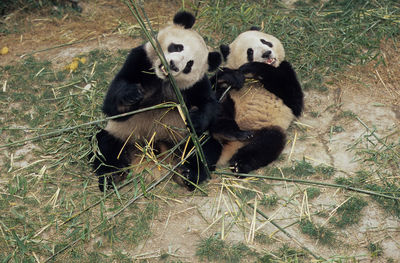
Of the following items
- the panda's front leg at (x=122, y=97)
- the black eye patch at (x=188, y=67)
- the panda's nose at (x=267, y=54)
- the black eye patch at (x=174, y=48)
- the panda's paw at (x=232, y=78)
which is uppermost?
the black eye patch at (x=174, y=48)

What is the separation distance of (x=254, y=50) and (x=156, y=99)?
1.30m

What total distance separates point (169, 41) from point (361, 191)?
2059 mm

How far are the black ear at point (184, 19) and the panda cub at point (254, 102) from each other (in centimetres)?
75

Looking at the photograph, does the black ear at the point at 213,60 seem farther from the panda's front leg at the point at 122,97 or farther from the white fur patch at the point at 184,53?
the panda's front leg at the point at 122,97

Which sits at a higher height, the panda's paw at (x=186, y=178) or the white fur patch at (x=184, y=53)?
the white fur patch at (x=184, y=53)

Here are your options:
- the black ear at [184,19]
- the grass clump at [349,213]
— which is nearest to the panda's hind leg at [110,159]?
the black ear at [184,19]

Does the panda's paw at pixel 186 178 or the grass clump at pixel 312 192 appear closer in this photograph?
the grass clump at pixel 312 192

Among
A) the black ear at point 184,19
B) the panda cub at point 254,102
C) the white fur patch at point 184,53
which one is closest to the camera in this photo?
the white fur patch at point 184,53

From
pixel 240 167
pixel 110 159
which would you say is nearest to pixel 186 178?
pixel 240 167

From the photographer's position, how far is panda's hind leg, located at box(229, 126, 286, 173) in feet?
14.6

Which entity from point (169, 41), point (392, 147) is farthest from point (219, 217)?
point (392, 147)

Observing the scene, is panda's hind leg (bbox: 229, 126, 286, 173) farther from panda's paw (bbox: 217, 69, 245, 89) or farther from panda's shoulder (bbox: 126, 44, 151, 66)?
panda's shoulder (bbox: 126, 44, 151, 66)

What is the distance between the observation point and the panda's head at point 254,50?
507 centimetres

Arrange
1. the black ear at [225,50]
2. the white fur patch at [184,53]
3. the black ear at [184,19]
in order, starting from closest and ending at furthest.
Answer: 1. the white fur patch at [184,53]
2. the black ear at [184,19]
3. the black ear at [225,50]
